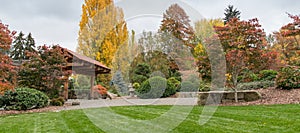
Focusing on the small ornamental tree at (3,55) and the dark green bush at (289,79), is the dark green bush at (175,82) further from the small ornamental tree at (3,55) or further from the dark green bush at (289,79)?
the small ornamental tree at (3,55)

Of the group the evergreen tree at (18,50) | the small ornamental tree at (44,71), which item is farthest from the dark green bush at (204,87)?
the evergreen tree at (18,50)

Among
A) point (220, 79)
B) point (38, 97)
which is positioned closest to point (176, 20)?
point (220, 79)

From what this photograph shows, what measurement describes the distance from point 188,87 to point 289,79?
5126 mm

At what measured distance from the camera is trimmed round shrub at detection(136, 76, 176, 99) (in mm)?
11852

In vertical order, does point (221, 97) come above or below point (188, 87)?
below

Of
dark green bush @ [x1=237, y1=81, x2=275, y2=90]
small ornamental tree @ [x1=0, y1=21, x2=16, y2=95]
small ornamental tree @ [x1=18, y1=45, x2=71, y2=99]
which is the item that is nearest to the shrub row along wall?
dark green bush @ [x1=237, y1=81, x2=275, y2=90]

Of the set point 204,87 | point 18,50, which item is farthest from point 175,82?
point 18,50

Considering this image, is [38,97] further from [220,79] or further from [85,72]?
[220,79]

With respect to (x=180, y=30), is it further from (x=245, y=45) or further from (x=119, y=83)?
(x=119, y=83)

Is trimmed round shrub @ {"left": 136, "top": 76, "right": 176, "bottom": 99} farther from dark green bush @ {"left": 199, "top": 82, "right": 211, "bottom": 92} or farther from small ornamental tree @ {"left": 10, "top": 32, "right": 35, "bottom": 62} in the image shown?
small ornamental tree @ {"left": 10, "top": 32, "right": 35, "bottom": 62}

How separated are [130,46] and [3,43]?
8131mm

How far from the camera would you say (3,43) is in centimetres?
679

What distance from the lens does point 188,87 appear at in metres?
12.1

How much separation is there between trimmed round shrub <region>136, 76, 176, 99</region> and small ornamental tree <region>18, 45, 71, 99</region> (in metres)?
4.20
